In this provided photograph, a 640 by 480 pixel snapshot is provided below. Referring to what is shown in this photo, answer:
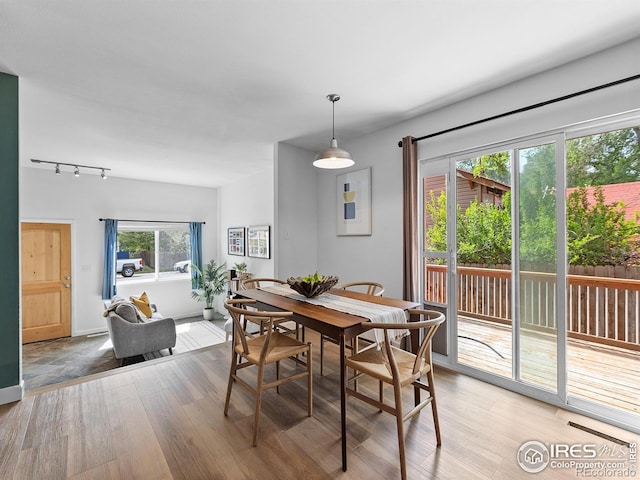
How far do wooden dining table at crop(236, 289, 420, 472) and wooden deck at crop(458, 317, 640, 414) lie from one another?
997 millimetres

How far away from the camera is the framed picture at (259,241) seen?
505 centimetres

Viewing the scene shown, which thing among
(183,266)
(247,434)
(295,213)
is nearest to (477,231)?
(295,213)

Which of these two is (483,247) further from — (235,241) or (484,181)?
(235,241)

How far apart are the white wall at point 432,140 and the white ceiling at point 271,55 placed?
0.38 ft

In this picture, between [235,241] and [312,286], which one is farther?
[235,241]

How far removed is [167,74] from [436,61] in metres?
2.02

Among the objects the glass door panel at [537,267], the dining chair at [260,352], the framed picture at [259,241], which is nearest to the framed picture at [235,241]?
the framed picture at [259,241]

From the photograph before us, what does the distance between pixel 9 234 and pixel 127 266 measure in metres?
4.07

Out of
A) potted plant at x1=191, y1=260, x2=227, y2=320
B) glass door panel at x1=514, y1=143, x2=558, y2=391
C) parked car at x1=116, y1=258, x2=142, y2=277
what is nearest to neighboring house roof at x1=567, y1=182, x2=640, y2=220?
glass door panel at x1=514, y1=143, x2=558, y2=391

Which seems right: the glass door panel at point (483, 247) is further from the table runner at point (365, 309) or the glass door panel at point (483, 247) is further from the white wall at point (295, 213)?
the white wall at point (295, 213)

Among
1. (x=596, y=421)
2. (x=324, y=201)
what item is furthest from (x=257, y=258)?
(x=596, y=421)

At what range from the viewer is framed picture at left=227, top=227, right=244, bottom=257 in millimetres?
5887
